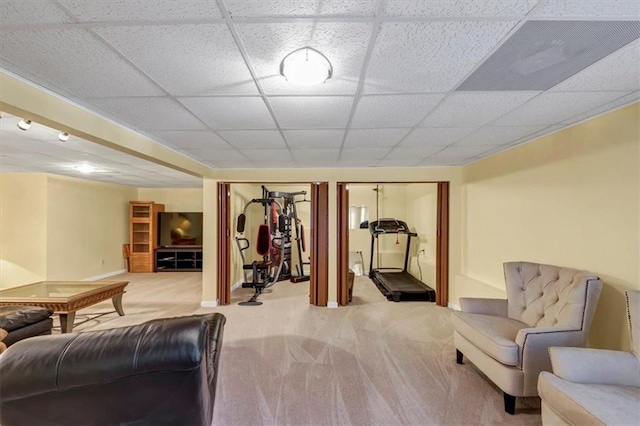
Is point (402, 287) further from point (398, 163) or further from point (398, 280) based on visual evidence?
point (398, 163)

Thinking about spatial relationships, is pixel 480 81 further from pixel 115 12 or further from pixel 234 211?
pixel 234 211

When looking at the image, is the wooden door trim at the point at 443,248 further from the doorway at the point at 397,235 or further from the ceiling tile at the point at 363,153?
the ceiling tile at the point at 363,153

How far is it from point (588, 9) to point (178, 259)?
804 cm

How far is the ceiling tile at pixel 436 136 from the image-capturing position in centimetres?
257

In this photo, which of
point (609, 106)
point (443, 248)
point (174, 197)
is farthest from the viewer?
point (174, 197)

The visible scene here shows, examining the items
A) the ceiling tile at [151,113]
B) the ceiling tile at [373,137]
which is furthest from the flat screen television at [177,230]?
the ceiling tile at [373,137]

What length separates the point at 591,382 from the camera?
61.3 inches

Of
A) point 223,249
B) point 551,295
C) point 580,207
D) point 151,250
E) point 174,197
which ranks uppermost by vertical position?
point 174,197

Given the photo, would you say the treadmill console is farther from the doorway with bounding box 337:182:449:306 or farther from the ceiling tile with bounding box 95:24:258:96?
the ceiling tile with bounding box 95:24:258:96

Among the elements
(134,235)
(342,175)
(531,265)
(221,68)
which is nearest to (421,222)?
(342,175)

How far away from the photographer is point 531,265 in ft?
8.47

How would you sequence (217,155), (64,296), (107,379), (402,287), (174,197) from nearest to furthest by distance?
1. (107,379)
2. (64,296)
3. (217,155)
4. (402,287)
5. (174,197)

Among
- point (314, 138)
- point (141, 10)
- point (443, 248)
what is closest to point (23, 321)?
point (141, 10)

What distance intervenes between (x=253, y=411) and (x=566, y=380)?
201 cm
